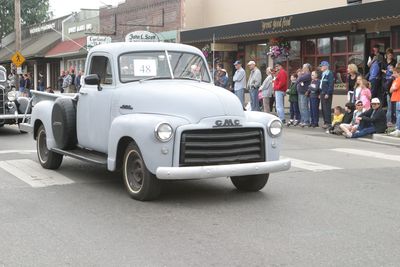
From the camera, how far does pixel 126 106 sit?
24.4 ft

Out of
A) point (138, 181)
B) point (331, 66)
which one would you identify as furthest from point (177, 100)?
point (331, 66)

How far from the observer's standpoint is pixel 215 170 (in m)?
6.68

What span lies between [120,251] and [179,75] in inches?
134

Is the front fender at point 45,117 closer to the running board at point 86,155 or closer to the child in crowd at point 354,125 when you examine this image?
the running board at point 86,155

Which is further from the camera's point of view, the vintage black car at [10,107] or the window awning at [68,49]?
the window awning at [68,49]

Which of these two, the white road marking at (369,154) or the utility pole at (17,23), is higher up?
the utility pole at (17,23)

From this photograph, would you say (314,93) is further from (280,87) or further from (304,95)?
(280,87)

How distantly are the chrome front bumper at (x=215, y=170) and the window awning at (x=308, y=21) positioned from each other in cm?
1016

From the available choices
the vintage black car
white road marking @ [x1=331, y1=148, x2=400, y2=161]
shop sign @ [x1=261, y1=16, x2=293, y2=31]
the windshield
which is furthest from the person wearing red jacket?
the windshield

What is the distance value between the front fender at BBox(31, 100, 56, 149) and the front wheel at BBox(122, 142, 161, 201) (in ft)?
7.06

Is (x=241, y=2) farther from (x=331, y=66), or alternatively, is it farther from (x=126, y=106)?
(x=126, y=106)

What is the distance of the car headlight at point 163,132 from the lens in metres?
6.63

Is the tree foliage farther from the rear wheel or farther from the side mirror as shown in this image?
the side mirror

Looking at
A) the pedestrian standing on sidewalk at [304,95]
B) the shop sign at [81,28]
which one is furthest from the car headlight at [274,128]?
the shop sign at [81,28]
